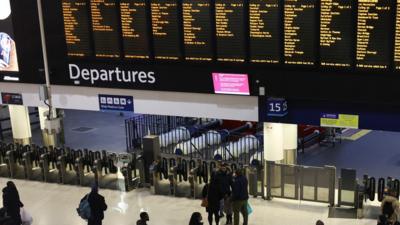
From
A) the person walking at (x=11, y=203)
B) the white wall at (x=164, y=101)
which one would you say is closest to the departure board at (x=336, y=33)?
the white wall at (x=164, y=101)

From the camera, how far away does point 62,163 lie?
13.8 metres

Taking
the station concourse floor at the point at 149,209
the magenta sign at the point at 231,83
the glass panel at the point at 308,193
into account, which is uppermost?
the magenta sign at the point at 231,83

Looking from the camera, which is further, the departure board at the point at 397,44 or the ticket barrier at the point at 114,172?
the ticket barrier at the point at 114,172

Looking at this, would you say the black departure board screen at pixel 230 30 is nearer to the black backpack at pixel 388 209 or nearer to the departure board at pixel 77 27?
the departure board at pixel 77 27

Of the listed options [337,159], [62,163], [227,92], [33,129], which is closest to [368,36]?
[227,92]

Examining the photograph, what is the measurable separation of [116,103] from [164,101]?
111cm

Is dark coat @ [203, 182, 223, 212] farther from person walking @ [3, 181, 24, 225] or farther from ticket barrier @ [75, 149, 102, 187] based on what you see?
ticket barrier @ [75, 149, 102, 187]

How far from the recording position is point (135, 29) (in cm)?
1068

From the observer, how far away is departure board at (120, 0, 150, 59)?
415 inches

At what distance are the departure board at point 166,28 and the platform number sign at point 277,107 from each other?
1888 mm

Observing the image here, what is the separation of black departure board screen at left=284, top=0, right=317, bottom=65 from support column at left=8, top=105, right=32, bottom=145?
8.17 metres

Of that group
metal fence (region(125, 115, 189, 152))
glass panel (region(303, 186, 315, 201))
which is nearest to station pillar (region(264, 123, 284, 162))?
glass panel (region(303, 186, 315, 201))

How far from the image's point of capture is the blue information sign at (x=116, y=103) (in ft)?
38.0

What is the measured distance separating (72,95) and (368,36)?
615cm
